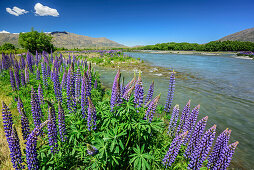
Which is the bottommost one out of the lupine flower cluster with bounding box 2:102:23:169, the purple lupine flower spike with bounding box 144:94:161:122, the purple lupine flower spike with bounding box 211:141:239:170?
the purple lupine flower spike with bounding box 211:141:239:170

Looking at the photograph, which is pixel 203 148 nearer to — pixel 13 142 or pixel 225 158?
pixel 225 158

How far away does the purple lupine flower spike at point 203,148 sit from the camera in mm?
2693

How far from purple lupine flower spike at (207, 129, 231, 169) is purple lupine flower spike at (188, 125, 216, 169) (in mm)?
229

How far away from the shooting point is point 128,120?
2.83m

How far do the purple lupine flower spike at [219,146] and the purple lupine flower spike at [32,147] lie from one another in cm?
344

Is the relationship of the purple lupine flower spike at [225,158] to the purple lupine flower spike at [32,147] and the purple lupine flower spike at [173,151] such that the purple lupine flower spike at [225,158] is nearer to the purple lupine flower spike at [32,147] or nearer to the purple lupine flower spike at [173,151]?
the purple lupine flower spike at [173,151]

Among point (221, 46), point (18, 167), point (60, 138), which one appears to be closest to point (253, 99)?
point (60, 138)

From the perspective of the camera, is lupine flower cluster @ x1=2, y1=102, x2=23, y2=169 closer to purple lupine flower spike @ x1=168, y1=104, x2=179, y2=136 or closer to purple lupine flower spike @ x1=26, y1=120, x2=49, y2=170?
purple lupine flower spike @ x1=26, y1=120, x2=49, y2=170

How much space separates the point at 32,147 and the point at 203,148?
10.8ft

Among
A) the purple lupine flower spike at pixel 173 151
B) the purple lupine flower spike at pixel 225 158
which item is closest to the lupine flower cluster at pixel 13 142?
the purple lupine flower spike at pixel 173 151

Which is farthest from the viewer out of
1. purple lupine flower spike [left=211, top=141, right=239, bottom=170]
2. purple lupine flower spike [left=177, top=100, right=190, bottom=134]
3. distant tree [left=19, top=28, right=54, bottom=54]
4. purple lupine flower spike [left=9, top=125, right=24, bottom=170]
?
distant tree [left=19, top=28, right=54, bottom=54]

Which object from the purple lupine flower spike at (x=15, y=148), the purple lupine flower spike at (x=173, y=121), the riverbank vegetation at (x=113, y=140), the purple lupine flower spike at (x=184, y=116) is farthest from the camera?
the purple lupine flower spike at (x=173, y=121)

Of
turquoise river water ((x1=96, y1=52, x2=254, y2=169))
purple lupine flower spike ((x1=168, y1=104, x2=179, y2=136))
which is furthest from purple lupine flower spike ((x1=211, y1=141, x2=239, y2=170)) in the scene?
turquoise river water ((x1=96, y1=52, x2=254, y2=169))

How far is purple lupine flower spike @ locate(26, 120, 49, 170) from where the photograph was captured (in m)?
2.10
